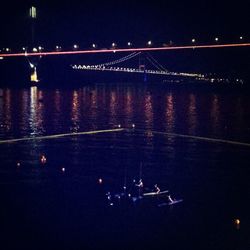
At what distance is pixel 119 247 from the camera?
6.85 meters

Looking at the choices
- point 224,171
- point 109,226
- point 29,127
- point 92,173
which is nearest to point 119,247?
point 109,226

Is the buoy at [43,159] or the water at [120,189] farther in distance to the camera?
the buoy at [43,159]

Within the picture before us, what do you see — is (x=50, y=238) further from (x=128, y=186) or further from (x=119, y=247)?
(x=128, y=186)

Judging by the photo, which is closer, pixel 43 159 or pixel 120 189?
pixel 120 189

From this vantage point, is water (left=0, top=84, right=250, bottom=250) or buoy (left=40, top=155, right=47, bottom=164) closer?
water (left=0, top=84, right=250, bottom=250)

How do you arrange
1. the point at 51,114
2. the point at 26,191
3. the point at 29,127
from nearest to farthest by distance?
1. the point at 26,191
2. the point at 29,127
3. the point at 51,114

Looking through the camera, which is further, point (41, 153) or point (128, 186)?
point (41, 153)

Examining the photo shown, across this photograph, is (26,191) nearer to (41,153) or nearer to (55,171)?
(55,171)

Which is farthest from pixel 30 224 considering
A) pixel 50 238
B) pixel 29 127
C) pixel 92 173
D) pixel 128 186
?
pixel 29 127

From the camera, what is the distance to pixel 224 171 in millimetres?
11297

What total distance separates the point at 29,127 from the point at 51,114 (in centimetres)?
581

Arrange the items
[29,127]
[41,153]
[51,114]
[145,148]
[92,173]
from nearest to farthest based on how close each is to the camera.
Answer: [92,173], [41,153], [145,148], [29,127], [51,114]

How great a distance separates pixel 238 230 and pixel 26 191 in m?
4.06

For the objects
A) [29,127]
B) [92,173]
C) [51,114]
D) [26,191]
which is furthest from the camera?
[51,114]
